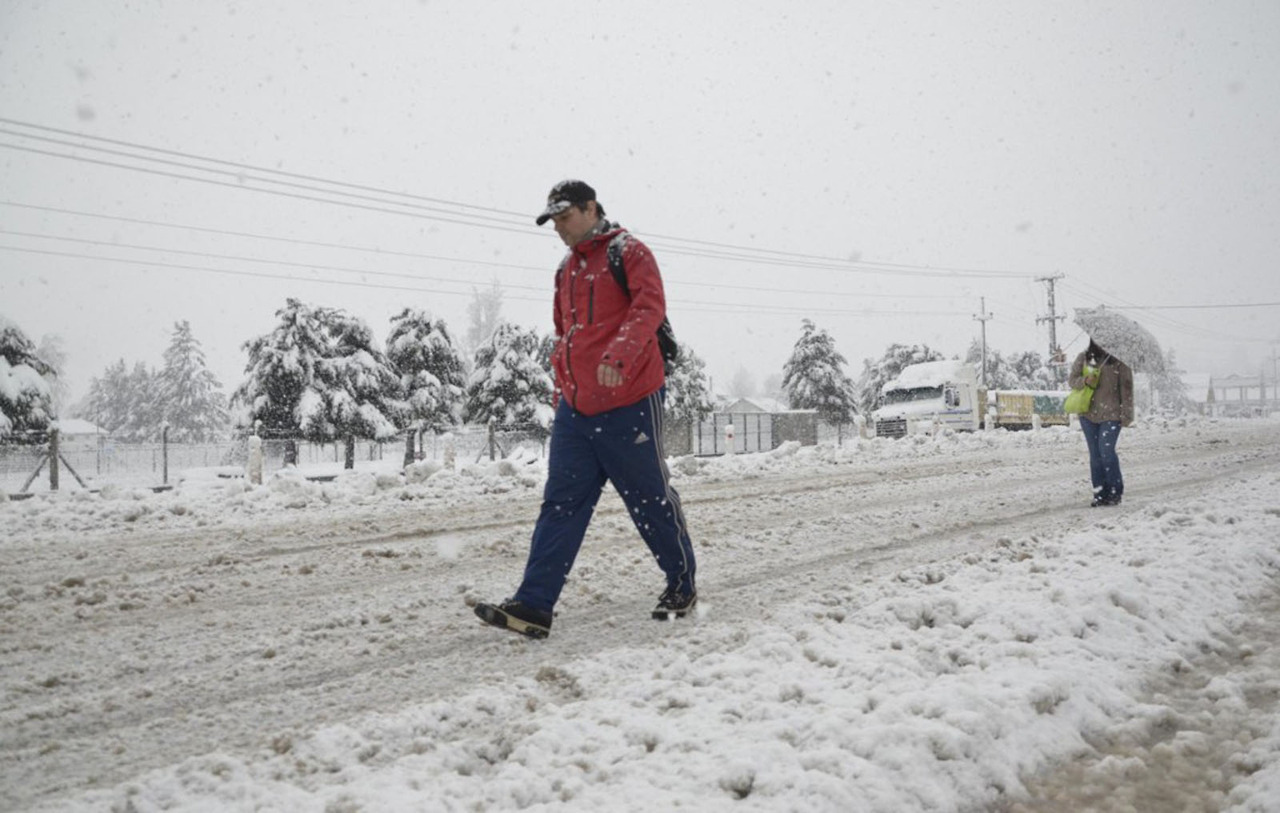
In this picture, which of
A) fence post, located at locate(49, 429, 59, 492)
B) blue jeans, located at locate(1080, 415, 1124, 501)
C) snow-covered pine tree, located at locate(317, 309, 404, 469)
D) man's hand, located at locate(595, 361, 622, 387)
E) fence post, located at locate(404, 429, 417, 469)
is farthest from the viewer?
fence post, located at locate(404, 429, 417, 469)

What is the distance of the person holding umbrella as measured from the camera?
680 cm

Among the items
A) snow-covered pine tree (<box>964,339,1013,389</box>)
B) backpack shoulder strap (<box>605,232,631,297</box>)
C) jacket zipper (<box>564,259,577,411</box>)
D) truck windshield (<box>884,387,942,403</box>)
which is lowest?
jacket zipper (<box>564,259,577,411</box>)

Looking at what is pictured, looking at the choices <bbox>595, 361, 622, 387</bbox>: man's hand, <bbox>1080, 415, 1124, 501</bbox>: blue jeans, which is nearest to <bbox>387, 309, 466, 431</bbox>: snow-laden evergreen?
<bbox>1080, 415, 1124, 501</bbox>: blue jeans

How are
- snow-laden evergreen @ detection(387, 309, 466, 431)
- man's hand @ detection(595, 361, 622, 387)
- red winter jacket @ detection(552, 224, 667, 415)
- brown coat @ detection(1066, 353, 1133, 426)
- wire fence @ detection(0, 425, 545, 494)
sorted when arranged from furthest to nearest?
snow-laden evergreen @ detection(387, 309, 466, 431)
wire fence @ detection(0, 425, 545, 494)
brown coat @ detection(1066, 353, 1133, 426)
red winter jacket @ detection(552, 224, 667, 415)
man's hand @ detection(595, 361, 622, 387)

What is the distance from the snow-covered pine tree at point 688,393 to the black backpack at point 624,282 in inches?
1440

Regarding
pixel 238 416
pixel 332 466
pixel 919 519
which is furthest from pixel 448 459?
pixel 332 466

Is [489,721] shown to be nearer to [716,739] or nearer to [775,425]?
[716,739]

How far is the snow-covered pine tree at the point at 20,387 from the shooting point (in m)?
23.5

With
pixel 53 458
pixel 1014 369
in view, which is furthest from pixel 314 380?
pixel 1014 369

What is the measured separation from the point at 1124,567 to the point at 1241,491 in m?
4.06

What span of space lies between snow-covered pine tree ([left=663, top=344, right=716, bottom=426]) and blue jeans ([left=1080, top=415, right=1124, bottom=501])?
108 ft

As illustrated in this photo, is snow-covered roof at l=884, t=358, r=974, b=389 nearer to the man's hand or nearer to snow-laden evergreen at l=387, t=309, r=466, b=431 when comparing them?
snow-laden evergreen at l=387, t=309, r=466, b=431

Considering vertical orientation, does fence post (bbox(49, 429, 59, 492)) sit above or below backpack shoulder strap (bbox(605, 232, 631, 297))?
below

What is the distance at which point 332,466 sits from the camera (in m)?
31.0
